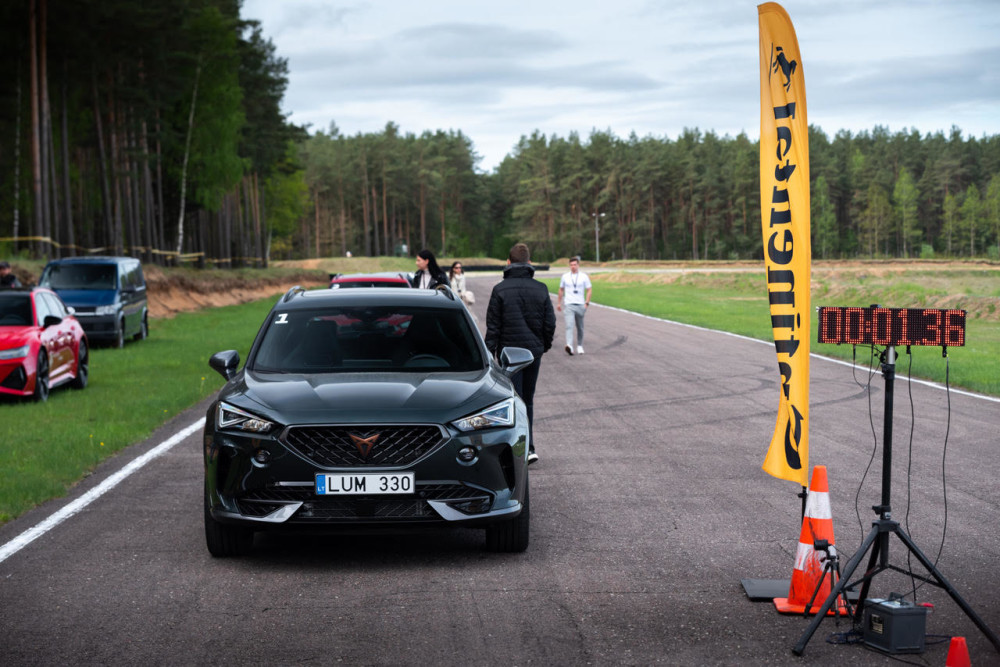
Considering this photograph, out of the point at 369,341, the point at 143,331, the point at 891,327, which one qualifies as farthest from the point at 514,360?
the point at 143,331

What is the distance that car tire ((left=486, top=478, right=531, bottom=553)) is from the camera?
21.2 feet

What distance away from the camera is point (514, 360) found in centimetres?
761

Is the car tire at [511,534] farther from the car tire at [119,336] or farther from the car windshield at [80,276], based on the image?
the car windshield at [80,276]

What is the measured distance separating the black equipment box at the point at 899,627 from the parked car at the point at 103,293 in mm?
21014

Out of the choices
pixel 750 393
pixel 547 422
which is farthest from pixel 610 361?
pixel 547 422

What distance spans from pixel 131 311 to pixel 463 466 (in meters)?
20.7

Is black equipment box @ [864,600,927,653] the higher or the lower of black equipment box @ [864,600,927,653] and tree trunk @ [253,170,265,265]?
the lower

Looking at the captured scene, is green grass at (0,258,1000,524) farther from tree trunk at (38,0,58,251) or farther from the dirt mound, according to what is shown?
tree trunk at (38,0,58,251)

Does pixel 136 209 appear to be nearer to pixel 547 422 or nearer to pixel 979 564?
pixel 547 422

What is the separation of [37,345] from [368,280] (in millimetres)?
4809

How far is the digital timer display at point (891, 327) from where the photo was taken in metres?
5.16

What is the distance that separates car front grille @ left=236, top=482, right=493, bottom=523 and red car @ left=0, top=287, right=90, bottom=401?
8773mm

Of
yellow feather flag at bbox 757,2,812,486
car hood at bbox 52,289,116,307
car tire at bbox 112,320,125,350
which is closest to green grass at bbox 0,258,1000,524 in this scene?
car tire at bbox 112,320,125,350

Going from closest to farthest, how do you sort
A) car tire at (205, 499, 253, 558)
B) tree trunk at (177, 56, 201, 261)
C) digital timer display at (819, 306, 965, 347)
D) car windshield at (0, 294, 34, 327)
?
digital timer display at (819, 306, 965, 347) → car tire at (205, 499, 253, 558) → car windshield at (0, 294, 34, 327) → tree trunk at (177, 56, 201, 261)
